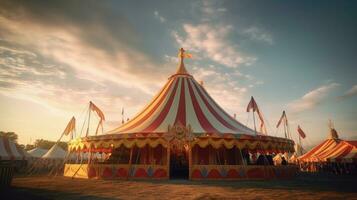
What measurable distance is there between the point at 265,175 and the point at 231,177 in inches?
72.2

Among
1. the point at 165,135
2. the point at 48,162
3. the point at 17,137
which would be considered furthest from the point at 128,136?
the point at 17,137

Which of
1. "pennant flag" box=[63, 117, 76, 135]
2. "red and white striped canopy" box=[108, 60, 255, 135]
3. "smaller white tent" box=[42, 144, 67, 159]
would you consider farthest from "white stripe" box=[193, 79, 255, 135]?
"smaller white tent" box=[42, 144, 67, 159]

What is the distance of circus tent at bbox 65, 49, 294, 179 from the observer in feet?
36.5

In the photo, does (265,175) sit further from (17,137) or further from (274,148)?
(17,137)

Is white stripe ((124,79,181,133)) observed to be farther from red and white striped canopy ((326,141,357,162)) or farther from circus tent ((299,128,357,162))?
circus tent ((299,128,357,162))

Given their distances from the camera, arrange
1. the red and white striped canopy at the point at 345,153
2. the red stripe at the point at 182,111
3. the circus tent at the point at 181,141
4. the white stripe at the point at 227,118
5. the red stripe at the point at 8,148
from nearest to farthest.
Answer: the circus tent at the point at 181,141 < the red stripe at the point at 182,111 < the white stripe at the point at 227,118 < the red and white striped canopy at the point at 345,153 < the red stripe at the point at 8,148

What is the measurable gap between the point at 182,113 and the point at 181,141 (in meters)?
2.50

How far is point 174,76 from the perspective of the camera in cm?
1603

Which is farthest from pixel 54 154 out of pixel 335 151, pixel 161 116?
pixel 335 151

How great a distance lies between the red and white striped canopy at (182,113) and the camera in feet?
40.1

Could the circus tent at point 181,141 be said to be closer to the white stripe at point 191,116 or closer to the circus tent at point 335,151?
the white stripe at point 191,116

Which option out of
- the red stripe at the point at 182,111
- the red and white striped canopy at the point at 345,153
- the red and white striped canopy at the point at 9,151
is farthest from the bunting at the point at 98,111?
the red and white striped canopy at the point at 345,153

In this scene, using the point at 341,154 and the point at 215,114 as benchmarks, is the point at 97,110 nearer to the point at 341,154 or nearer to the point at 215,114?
the point at 215,114

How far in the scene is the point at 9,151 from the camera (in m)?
19.1
